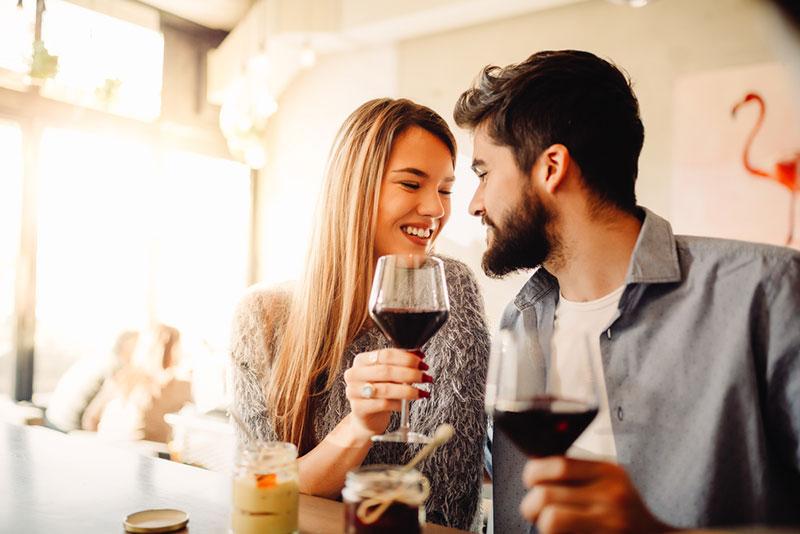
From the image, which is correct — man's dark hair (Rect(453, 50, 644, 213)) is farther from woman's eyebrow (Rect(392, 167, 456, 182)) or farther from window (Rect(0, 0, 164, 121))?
window (Rect(0, 0, 164, 121))

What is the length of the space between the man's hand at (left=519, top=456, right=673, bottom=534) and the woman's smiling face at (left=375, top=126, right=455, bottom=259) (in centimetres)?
112

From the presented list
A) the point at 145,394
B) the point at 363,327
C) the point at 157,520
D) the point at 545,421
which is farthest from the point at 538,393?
the point at 145,394

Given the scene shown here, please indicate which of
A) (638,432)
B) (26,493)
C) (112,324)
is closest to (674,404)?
(638,432)

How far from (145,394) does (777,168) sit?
3925mm

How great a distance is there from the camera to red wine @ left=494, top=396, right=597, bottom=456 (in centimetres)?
77

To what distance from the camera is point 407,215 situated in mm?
1826

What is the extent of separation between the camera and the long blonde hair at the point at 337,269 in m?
1.64

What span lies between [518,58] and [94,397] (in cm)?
368

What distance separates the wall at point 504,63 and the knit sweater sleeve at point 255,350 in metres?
2.79

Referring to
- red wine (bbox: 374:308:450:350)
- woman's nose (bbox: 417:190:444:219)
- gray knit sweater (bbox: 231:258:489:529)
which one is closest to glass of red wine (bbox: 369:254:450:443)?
red wine (bbox: 374:308:450:350)

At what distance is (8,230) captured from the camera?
15.0 feet

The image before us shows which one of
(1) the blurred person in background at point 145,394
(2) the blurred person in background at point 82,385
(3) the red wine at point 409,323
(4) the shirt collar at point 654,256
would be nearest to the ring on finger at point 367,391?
(3) the red wine at point 409,323

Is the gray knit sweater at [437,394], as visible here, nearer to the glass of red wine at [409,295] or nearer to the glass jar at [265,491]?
the glass of red wine at [409,295]

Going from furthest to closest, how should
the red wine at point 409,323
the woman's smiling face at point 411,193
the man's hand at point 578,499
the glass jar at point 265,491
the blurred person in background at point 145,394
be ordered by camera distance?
the blurred person in background at point 145,394, the woman's smiling face at point 411,193, the red wine at point 409,323, the glass jar at point 265,491, the man's hand at point 578,499
